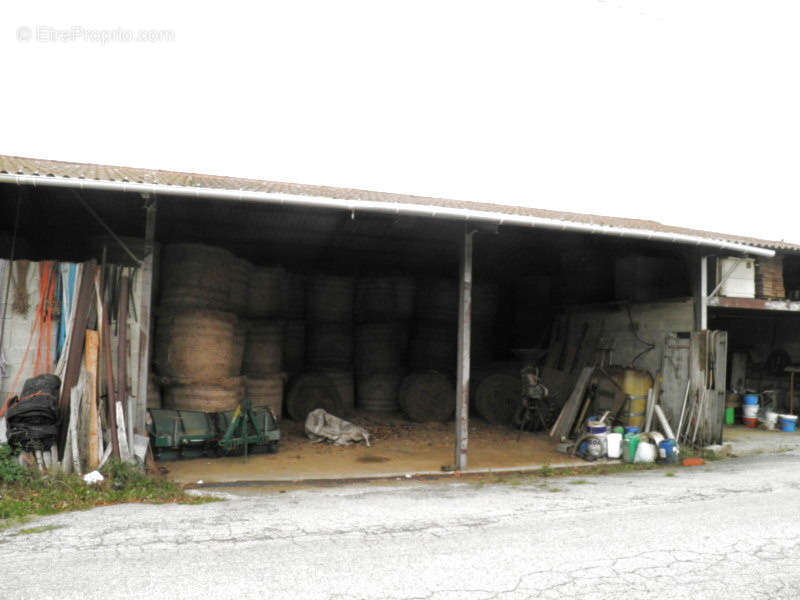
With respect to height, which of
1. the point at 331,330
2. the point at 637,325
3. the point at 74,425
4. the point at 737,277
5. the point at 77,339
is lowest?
the point at 74,425

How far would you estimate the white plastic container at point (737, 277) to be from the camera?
11.0 m

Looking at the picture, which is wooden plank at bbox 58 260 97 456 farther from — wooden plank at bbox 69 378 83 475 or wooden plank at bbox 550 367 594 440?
wooden plank at bbox 550 367 594 440

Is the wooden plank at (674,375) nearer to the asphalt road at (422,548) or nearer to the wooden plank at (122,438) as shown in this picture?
the asphalt road at (422,548)

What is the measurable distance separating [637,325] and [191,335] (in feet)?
26.5

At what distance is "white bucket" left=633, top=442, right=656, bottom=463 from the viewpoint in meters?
9.32

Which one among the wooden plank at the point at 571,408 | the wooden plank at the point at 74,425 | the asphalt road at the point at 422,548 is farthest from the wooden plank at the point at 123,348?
the wooden plank at the point at 571,408

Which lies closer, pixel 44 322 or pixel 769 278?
pixel 44 322

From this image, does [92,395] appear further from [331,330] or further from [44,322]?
[331,330]

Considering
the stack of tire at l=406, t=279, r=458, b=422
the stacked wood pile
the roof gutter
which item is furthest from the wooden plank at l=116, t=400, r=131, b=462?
the stacked wood pile

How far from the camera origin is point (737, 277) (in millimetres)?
11258

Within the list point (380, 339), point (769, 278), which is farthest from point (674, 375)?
point (380, 339)

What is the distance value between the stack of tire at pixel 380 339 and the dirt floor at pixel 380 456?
1.81ft

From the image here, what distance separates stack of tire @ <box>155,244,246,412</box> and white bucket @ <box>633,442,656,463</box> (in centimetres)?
636

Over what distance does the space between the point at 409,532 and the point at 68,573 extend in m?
2.60
